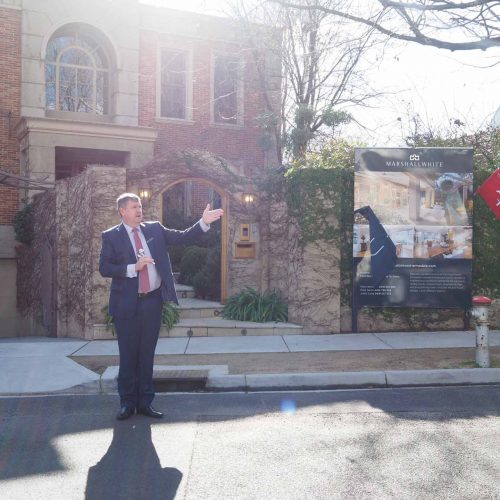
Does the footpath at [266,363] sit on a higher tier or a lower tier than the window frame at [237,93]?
lower

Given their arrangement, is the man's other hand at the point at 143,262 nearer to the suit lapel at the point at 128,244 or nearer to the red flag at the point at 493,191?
the suit lapel at the point at 128,244

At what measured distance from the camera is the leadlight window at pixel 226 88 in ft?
65.2

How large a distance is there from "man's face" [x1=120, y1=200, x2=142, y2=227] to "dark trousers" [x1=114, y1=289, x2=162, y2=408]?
66 cm

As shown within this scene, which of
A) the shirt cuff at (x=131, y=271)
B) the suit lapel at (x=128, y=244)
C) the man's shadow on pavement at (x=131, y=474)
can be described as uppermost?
the suit lapel at (x=128, y=244)

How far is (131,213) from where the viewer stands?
5621 millimetres

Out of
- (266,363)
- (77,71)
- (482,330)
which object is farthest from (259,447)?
(77,71)

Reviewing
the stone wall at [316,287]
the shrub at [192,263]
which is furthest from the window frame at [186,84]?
the stone wall at [316,287]

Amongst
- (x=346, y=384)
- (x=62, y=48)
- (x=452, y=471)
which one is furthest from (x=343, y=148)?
(x=62, y=48)

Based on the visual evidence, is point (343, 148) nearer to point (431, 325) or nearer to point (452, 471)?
point (431, 325)

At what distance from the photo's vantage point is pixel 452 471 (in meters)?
4.23

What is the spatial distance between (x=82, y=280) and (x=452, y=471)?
7969mm

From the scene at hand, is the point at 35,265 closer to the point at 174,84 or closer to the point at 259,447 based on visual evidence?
the point at 174,84

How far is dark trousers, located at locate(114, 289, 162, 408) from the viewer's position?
5.59 metres

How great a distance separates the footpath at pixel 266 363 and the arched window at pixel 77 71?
1030 centimetres
